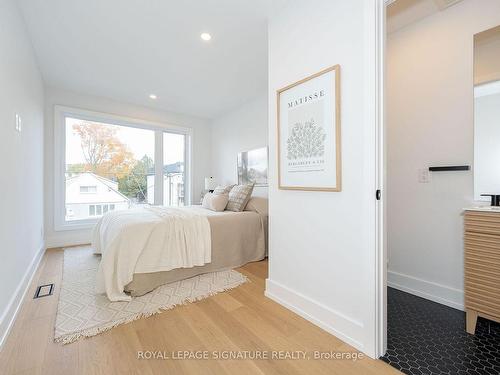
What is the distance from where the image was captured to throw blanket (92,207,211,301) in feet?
6.70

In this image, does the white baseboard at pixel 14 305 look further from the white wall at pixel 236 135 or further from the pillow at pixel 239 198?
the white wall at pixel 236 135

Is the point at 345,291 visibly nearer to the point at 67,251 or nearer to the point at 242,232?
the point at 242,232

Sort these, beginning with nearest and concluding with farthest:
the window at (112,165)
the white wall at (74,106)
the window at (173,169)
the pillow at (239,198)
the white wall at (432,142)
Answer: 1. the white wall at (432,142)
2. the pillow at (239,198)
3. the white wall at (74,106)
4. the window at (112,165)
5. the window at (173,169)

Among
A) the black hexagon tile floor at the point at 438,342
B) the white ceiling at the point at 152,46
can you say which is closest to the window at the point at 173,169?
the white ceiling at the point at 152,46

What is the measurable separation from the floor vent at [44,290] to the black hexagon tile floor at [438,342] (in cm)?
278

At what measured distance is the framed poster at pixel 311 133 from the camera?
1.60 metres

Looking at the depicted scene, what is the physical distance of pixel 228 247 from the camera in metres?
2.81

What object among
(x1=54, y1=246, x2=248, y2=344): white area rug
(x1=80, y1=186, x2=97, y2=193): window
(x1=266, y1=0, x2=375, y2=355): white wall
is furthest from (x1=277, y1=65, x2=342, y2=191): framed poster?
(x1=80, y1=186, x2=97, y2=193): window

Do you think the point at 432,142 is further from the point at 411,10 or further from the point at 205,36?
the point at 205,36

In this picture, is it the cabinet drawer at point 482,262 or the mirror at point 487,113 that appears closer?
the cabinet drawer at point 482,262

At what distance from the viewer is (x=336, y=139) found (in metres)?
1.58

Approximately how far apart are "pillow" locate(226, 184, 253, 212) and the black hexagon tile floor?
200cm

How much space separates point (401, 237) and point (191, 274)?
2194 millimetres

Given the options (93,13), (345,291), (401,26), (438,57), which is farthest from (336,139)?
(93,13)
